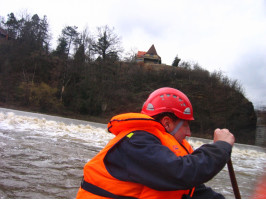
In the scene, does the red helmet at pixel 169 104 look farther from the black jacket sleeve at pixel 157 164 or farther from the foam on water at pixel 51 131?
the foam on water at pixel 51 131

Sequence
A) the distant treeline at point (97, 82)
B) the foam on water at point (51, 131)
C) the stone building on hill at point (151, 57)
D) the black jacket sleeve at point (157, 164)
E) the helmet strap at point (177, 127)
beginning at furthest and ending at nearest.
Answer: the stone building on hill at point (151, 57), the distant treeline at point (97, 82), the foam on water at point (51, 131), the helmet strap at point (177, 127), the black jacket sleeve at point (157, 164)

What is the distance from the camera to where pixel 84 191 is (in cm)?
162

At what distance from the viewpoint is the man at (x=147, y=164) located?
1405 millimetres

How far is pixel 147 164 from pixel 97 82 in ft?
114

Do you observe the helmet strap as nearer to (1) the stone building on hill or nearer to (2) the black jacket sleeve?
(2) the black jacket sleeve

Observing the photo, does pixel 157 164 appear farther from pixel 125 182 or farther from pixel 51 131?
pixel 51 131

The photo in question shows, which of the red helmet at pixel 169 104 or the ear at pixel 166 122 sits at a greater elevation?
the red helmet at pixel 169 104

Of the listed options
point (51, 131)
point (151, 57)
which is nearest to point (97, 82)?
point (51, 131)

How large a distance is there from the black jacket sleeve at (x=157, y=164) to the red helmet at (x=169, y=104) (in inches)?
16.5

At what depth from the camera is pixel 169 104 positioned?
6.26 feet

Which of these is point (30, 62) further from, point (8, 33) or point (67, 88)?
point (8, 33)

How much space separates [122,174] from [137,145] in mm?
222

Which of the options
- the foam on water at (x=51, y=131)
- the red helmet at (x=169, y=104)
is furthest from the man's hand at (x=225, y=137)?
the foam on water at (x=51, y=131)

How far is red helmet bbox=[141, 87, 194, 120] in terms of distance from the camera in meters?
1.90
